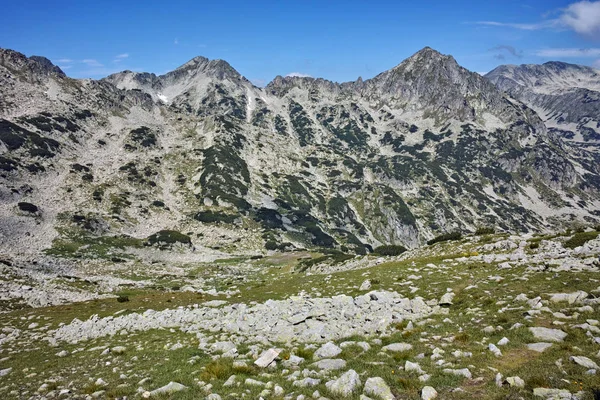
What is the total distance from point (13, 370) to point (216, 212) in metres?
184

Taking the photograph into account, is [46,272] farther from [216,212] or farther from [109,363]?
A: [216,212]

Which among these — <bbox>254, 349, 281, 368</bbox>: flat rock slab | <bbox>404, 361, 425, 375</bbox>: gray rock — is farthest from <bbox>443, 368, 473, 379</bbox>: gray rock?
<bbox>254, 349, 281, 368</bbox>: flat rock slab

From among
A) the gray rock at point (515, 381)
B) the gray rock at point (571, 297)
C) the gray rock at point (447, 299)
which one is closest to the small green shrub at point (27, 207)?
the gray rock at point (447, 299)

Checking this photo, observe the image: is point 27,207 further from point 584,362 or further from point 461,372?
point 584,362

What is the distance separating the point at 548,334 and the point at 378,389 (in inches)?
311

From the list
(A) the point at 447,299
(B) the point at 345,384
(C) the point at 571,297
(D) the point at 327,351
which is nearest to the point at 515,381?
(B) the point at 345,384

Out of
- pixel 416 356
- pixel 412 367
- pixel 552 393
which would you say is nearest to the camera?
pixel 552 393

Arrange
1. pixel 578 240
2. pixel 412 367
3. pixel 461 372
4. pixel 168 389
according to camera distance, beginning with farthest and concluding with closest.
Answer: pixel 578 240 < pixel 168 389 < pixel 412 367 < pixel 461 372

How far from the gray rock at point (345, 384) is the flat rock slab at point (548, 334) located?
303 inches

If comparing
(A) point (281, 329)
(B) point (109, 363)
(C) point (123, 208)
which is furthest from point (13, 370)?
(C) point (123, 208)

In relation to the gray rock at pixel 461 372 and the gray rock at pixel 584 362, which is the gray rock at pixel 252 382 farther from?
the gray rock at pixel 584 362

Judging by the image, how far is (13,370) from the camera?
1828 centimetres

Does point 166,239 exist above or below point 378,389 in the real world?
below

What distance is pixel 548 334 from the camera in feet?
45.6
